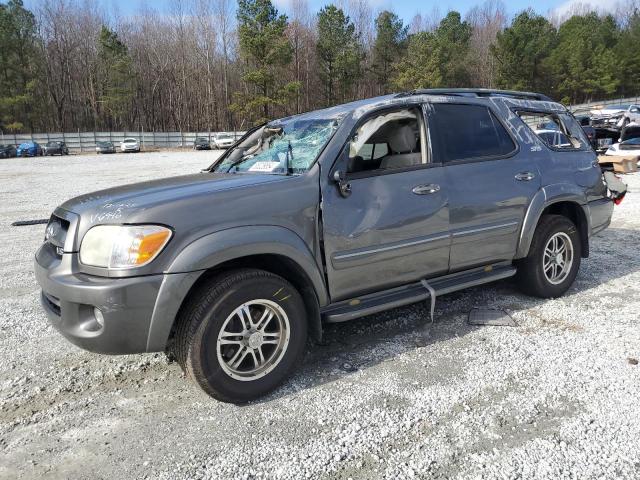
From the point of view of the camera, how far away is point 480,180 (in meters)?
3.87

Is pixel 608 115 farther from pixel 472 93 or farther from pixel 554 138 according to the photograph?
pixel 472 93

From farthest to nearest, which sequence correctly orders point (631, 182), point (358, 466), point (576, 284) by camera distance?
point (631, 182), point (576, 284), point (358, 466)

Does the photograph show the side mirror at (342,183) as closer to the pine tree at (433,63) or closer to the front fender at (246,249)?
the front fender at (246,249)

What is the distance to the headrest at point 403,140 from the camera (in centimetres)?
371

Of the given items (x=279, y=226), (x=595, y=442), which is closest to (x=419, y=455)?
(x=595, y=442)

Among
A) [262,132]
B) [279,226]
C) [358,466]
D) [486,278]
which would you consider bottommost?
[358,466]

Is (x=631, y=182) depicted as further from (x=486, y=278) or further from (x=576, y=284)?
(x=486, y=278)

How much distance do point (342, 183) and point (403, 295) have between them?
96 centimetres

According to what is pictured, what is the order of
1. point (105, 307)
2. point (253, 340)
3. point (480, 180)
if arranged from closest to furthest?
point (105, 307) < point (253, 340) < point (480, 180)

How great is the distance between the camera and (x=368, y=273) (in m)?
3.35

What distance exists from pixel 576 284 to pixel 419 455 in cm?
333

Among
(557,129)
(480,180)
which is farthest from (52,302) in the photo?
(557,129)

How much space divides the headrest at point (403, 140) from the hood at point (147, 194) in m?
1.03

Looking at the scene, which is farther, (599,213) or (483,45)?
(483,45)
